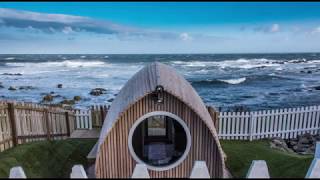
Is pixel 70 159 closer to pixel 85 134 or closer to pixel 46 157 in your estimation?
pixel 46 157

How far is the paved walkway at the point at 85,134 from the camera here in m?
11.2

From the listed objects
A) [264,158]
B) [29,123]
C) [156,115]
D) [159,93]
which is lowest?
[264,158]

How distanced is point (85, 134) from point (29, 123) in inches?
92.1

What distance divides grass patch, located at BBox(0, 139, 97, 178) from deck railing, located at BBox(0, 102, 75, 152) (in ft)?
1.62

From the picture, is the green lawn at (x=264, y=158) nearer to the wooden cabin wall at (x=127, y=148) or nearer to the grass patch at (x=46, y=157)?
the wooden cabin wall at (x=127, y=148)

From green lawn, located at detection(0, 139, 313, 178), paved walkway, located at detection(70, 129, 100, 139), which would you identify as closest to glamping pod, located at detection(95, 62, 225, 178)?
green lawn, located at detection(0, 139, 313, 178)

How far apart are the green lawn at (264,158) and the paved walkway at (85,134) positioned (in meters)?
5.17

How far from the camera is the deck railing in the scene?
30.0 feet

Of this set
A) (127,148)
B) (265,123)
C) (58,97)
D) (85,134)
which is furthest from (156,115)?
(58,97)

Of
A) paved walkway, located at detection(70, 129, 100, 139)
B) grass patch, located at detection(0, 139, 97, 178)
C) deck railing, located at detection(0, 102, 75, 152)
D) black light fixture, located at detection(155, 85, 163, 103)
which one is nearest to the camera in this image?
black light fixture, located at detection(155, 85, 163, 103)

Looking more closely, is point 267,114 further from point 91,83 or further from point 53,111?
point 91,83

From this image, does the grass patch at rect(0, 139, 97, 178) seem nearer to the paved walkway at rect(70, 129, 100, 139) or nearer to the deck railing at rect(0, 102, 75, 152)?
the deck railing at rect(0, 102, 75, 152)

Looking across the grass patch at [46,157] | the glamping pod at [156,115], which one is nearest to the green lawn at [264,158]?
the glamping pod at [156,115]

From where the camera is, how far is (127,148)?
6.63 m
